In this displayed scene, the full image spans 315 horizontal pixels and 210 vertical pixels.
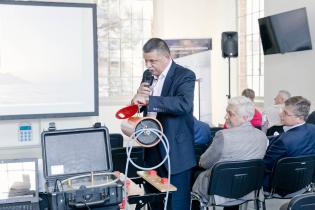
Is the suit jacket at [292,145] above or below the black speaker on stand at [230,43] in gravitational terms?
below

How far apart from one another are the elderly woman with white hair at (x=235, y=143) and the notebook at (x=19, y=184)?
1.46m

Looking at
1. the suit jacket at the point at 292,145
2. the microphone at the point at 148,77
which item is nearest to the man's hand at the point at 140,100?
the microphone at the point at 148,77

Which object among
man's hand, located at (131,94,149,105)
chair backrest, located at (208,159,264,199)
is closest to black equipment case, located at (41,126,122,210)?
man's hand, located at (131,94,149,105)

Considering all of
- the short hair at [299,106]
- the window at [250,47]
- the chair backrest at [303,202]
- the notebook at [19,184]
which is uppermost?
the window at [250,47]

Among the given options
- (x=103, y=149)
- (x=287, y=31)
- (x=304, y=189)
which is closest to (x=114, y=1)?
(x=287, y=31)

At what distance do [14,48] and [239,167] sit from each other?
1.74 m

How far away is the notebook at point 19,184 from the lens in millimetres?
1669

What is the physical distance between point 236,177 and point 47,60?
5.08 ft

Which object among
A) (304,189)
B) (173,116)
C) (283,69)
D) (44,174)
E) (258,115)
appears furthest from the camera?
(283,69)

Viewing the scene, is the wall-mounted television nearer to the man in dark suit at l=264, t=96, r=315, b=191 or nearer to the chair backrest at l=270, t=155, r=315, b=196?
the man in dark suit at l=264, t=96, r=315, b=191

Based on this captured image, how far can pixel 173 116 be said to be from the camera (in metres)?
2.41

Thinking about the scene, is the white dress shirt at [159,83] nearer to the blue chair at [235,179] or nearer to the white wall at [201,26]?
the blue chair at [235,179]

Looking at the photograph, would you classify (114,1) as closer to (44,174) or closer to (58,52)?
(58,52)

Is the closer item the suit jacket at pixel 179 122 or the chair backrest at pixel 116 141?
the suit jacket at pixel 179 122
